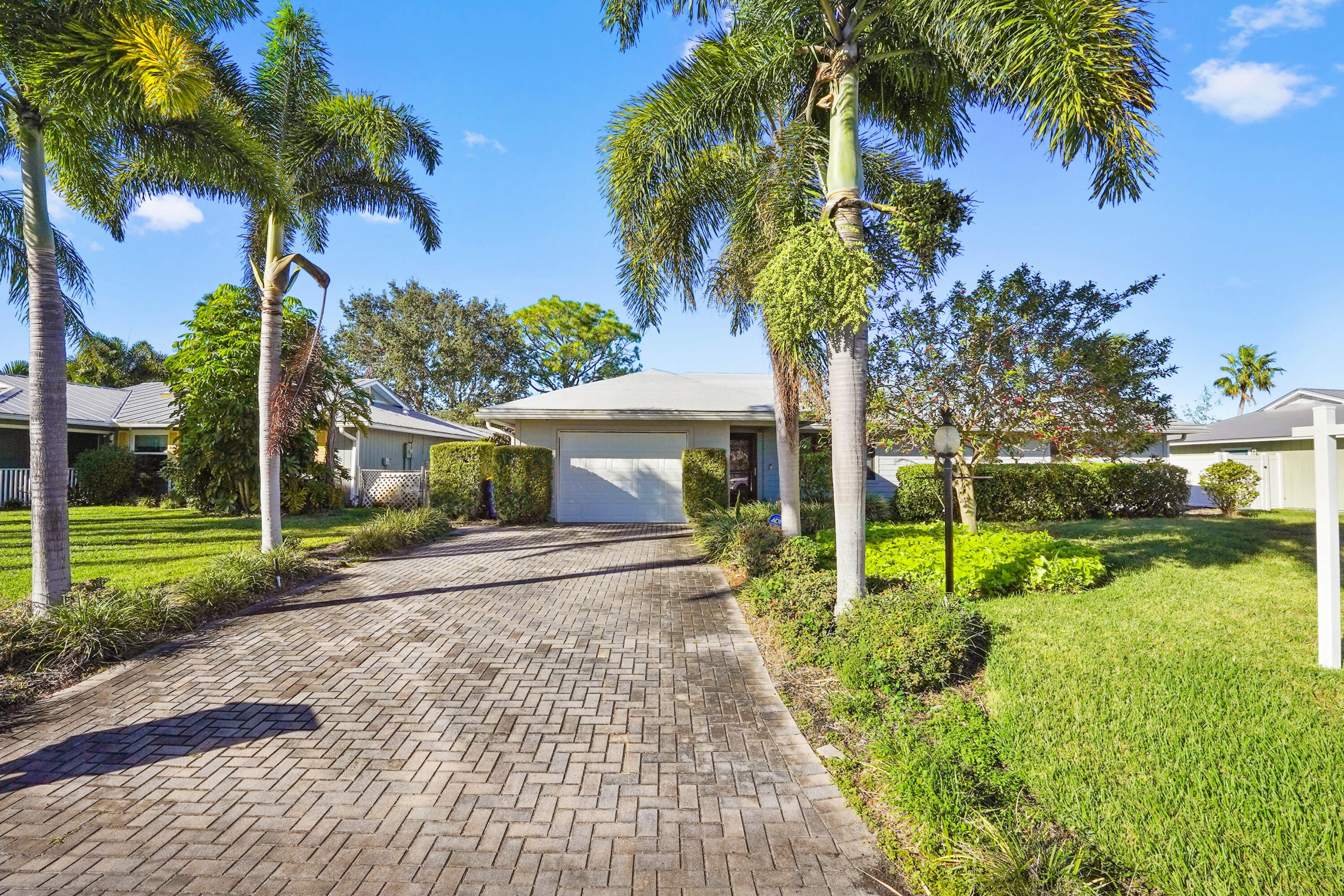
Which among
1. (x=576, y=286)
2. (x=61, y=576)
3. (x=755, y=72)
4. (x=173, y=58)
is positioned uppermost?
(x=576, y=286)

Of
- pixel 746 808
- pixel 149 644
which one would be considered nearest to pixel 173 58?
pixel 149 644

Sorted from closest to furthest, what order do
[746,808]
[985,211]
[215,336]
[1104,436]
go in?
[746,808] → [985,211] → [1104,436] → [215,336]

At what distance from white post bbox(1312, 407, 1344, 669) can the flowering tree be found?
3.96 m

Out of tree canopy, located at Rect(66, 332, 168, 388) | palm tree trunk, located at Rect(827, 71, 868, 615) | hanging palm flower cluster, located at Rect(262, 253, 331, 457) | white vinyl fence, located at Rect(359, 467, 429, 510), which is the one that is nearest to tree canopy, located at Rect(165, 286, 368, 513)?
white vinyl fence, located at Rect(359, 467, 429, 510)

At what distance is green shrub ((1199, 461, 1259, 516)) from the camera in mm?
16422

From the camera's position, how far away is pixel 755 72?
732 cm

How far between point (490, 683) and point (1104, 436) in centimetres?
924

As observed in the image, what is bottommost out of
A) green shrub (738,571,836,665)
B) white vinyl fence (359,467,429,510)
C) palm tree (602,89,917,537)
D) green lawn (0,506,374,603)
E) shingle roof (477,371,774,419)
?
green shrub (738,571,836,665)

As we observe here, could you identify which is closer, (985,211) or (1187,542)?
(985,211)

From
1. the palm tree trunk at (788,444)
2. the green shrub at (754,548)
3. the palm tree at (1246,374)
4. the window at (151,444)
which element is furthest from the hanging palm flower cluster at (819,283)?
the palm tree at (1246,374)

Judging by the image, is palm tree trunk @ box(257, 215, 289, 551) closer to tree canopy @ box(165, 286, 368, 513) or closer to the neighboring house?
tree canopy @ box(165, 286, 368, 513)

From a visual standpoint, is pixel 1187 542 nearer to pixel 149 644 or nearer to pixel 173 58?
pixel 149 644

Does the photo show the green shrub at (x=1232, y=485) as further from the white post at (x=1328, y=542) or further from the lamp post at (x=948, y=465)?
the white post at (x=1328, y=542)

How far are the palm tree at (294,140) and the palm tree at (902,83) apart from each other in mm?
4535
